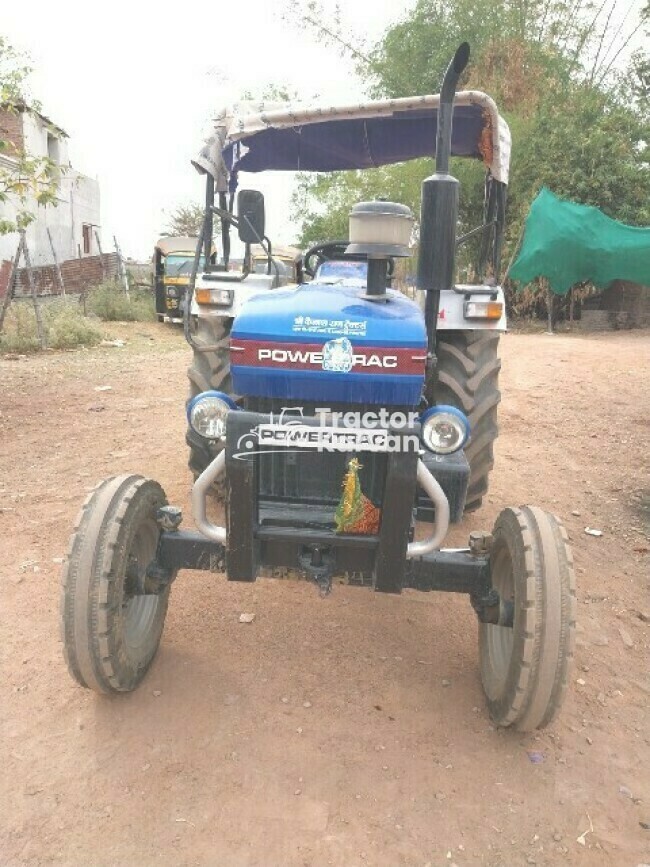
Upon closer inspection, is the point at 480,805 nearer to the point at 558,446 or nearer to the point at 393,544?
the point at 393,544

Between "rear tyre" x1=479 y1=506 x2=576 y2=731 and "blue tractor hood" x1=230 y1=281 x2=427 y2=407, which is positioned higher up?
"blue tractor hood" x1=230 y1=281 x2=427 y2=407

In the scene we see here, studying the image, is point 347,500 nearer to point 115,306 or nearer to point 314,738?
point 314,738

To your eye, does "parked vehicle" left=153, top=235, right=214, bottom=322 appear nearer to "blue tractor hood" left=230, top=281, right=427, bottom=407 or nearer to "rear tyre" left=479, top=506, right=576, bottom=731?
"blue tractor hood" left=230, top=281, right=427, bottom=407

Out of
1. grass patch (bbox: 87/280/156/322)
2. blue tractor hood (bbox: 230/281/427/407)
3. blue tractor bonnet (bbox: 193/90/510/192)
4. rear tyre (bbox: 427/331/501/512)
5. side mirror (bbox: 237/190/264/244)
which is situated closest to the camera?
blue tractor hood (bbox: 230/281/427/407)

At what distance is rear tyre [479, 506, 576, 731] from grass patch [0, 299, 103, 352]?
34.3 feet

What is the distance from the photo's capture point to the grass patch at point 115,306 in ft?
57.0

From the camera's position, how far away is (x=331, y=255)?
16.3ft

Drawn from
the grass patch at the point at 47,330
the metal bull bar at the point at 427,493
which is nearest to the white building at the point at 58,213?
the grass patch at the point at 47,330

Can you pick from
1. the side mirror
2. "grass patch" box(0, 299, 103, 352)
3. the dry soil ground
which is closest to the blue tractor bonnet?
the side mirror

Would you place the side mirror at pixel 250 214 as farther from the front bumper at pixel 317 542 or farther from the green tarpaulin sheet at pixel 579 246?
the green tarpaulin sheet at pixel 579 246

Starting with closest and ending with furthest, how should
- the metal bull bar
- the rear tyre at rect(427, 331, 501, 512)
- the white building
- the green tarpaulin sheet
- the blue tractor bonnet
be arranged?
the metal bull bar → the rear tyre at rect(427, 331, 501, 512) → the blue tractor bonnet → the green tarpaulin sheet → the white building

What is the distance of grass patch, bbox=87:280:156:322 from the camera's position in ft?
57.0

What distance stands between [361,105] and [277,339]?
88.0 inches

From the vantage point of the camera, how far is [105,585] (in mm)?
2699
